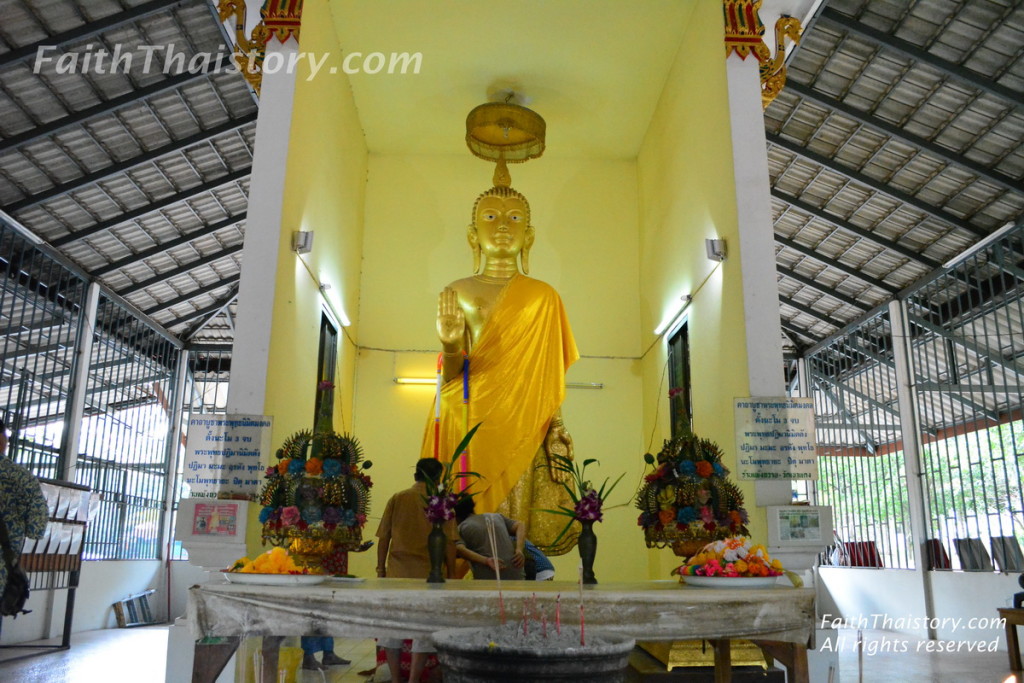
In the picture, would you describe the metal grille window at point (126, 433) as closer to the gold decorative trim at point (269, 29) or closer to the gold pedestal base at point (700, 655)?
the gold decorative trim at point (269, 29)

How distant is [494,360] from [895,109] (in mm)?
4684

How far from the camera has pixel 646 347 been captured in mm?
7090

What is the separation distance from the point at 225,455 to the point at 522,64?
366 centimetres

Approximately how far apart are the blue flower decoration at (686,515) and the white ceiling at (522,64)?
3.42m

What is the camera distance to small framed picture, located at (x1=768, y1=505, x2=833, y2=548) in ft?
13.6

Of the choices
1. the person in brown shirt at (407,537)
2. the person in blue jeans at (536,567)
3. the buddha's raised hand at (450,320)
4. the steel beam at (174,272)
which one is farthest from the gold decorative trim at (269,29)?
the steel beam at (174,272)

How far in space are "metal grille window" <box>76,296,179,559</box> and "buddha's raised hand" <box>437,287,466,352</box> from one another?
6.23 m

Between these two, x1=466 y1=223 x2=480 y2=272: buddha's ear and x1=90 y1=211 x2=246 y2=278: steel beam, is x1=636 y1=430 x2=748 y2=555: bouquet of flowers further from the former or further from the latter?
x1=90 y1=211 x2=246 y2=278: steel beam

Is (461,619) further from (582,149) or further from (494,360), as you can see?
(582,149)

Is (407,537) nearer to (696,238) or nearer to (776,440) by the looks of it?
(776,440)

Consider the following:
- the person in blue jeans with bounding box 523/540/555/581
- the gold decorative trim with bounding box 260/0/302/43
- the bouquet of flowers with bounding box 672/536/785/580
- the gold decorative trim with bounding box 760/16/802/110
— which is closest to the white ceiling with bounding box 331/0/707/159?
the gold decorative trim with bounding box 760/16/802/110

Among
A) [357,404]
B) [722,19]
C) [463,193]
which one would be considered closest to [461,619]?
[722,19]

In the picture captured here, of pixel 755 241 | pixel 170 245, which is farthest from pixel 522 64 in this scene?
pixel 170 245

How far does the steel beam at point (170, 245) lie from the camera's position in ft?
32.7
